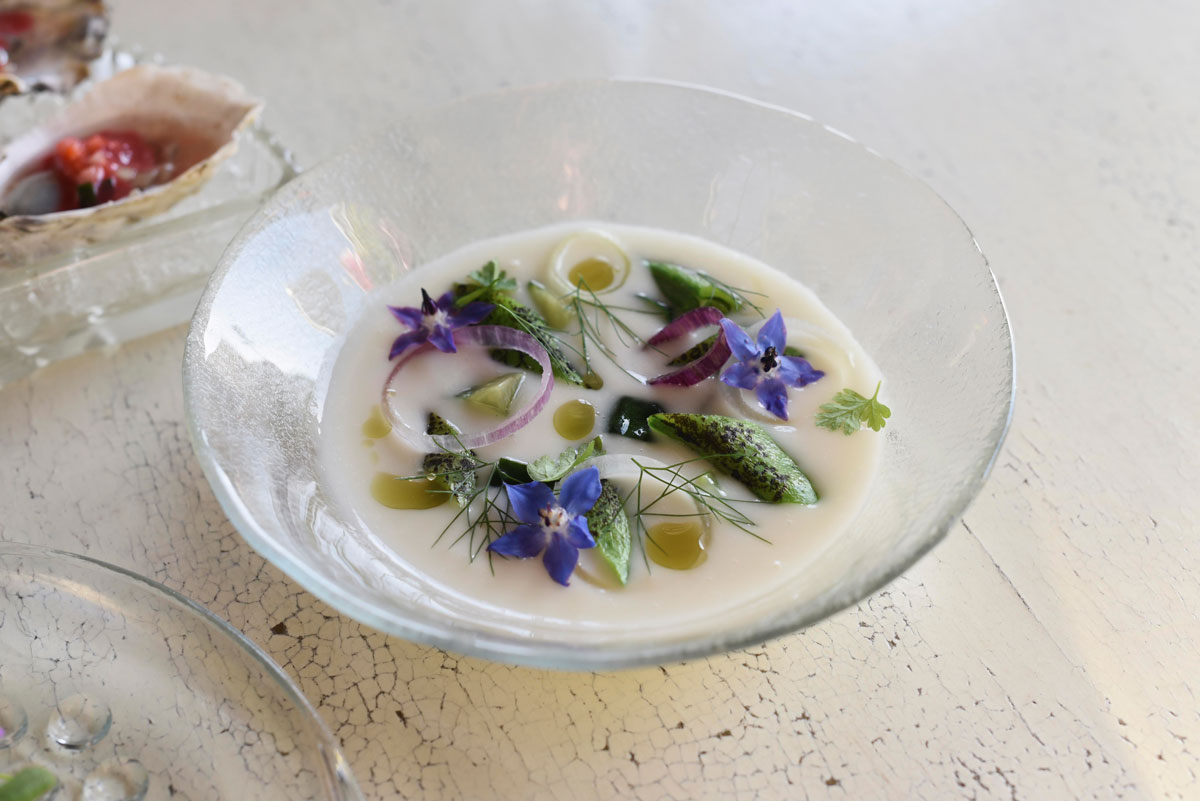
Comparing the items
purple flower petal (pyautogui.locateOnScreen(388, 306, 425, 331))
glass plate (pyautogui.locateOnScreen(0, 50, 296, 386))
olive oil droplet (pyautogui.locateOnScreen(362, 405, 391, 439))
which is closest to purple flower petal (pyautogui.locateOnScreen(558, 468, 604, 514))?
olive oil droplet (pyautogui.locateOnScreen(362, 405, 391, 439))

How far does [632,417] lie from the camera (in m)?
1.57

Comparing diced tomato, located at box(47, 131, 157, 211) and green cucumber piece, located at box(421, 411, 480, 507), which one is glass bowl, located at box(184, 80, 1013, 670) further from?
diced tomato, located at box(47, 131, 157, 211)

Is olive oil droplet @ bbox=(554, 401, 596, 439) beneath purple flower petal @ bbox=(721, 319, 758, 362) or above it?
beneath

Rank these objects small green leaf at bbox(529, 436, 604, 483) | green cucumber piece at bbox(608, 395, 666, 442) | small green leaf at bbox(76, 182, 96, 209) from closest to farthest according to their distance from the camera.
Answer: small green leaf at bbox(529, 436, 604, 483) → green cucumber piece at bbox(608, 395, 666, 442) → small green leaf at bbox(76, 182, 96, 209)

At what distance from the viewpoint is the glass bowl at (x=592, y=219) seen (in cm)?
125

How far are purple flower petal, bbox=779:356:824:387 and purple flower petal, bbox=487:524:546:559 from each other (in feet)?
1.58

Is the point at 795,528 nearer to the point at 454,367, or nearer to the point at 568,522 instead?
the point at 568,522

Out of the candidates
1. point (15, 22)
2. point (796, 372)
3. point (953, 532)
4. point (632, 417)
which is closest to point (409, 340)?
point (632, 417)

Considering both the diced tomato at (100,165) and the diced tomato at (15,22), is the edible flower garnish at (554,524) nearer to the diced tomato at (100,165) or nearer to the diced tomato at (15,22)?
the diced tomato at (100,165)

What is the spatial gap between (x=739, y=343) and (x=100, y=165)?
1.34m

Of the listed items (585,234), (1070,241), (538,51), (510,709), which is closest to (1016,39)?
(1070,241)

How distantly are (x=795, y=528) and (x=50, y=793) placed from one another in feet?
3.30

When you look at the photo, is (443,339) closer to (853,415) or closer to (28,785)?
(853,415)

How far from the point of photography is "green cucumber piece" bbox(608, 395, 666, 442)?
1.55 metres
